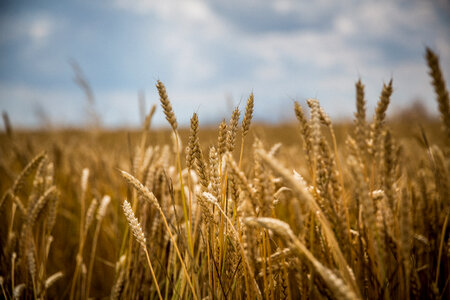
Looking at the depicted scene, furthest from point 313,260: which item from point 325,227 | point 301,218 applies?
point 301,218

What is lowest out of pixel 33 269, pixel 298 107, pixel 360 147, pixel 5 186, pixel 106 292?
pixel 106 292

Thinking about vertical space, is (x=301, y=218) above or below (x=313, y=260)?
below

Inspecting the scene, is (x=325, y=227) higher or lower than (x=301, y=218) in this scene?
higher

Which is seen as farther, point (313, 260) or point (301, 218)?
point (301, 218)

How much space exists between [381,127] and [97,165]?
2.11m

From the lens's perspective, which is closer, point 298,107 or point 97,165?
point 298,107

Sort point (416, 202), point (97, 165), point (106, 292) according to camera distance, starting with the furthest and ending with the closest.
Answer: point (97, 165), point (106, 292), point (416, 202)

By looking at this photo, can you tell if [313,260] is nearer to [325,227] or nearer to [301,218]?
[325,227]

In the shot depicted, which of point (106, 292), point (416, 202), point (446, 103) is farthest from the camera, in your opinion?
point (106, 292)

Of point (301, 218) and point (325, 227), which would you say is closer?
point (325, 227)

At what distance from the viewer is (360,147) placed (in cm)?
57

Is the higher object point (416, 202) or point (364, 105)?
point (364, 105)

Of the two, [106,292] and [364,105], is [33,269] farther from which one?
[364,105]

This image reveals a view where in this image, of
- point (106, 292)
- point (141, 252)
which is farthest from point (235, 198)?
point (106, 292)
